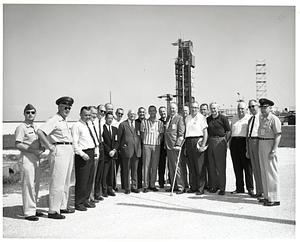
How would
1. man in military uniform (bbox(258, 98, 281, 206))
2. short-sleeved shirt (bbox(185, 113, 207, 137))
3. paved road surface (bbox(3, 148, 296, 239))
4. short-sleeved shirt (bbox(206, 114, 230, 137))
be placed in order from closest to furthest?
paved road surface (bbox(3, 148, 296, 239))
man in military uniform (bbox(258, 98, 281, 206))
short-sleeved shirt (bbox(206, 114, 230, 137))
short-sleeved shirt (bbox(185, 113, 207, 137))

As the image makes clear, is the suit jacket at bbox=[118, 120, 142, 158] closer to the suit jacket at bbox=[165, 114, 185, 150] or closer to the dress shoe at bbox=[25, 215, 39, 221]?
the suit jacket at bbox=[165, 114, 185, 150]

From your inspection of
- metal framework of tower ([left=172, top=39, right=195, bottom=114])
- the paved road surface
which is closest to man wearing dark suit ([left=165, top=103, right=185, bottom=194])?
the paved road surface

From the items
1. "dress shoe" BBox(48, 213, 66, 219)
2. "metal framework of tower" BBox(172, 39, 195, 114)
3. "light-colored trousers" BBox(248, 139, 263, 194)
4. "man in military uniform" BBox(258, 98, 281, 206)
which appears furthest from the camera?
"metal framework of tower" BBox(172, 39, 195, 114)

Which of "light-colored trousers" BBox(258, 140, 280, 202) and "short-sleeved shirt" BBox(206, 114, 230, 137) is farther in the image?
"short-sleeved shirt" BBox(206, 114, 230, 137)

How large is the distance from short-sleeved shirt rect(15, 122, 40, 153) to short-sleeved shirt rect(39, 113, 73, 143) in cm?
22

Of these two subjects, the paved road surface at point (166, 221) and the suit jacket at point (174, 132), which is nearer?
the paved road surface at point (166, 221)

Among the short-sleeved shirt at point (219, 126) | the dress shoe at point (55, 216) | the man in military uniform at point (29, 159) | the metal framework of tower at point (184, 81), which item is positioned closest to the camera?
the man in military uniform at point (29, 159)

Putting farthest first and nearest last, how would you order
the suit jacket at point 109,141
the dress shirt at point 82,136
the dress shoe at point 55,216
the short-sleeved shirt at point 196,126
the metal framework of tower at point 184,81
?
the metal framework of tower at point 184,81, the short-sleeved shirt at point 196,126, the suit jacket at point 109,141, the dress shirt at point 82,136, the dress shoe at point 55,216

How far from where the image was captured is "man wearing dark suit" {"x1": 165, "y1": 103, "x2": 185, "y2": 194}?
6.38 meters

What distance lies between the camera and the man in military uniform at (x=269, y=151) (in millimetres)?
5281

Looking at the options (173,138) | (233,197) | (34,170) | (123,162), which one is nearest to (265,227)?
(233,197)

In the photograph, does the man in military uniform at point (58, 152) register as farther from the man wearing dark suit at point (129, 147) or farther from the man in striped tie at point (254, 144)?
the man in striped tie at point (254, 144)

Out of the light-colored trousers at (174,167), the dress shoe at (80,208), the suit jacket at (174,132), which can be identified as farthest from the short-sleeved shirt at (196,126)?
the dress shoe at (80,208)

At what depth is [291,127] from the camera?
58.0 ft
